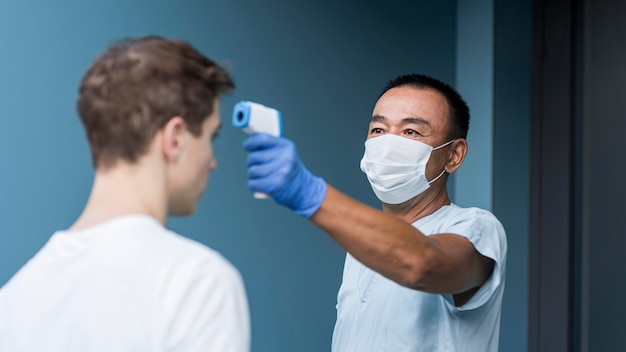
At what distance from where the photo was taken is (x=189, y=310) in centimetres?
88

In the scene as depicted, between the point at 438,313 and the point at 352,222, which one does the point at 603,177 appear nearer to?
the point at 438,313

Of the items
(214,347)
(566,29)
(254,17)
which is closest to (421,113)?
(254,17)

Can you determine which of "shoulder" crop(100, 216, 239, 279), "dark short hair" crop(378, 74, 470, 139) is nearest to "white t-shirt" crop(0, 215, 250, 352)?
"shoulder" crop(100, 216, 239, 279)

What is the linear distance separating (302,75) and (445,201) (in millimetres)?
841

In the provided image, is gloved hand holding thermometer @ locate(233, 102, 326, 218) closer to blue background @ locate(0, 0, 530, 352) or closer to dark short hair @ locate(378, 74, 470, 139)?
dark short hair @ locate(378, 74, 470, 139)

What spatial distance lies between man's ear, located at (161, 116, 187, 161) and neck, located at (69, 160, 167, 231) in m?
0.03

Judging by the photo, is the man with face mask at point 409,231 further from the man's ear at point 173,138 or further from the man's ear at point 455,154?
the man's ear at point 173,138

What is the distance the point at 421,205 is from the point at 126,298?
99cm

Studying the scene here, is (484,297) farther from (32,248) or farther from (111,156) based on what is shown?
(32,248)

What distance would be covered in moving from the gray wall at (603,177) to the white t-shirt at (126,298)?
1.85 metres

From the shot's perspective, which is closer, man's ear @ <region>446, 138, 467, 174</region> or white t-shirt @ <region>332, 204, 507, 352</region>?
white t-shirt @ <region>332, 204, 507, 352</region>

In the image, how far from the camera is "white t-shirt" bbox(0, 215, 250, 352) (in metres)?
0.88

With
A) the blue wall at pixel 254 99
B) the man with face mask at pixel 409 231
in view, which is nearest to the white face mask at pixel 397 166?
the man with face mask at pixel 409 231

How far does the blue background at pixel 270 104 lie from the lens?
75.4 inches
